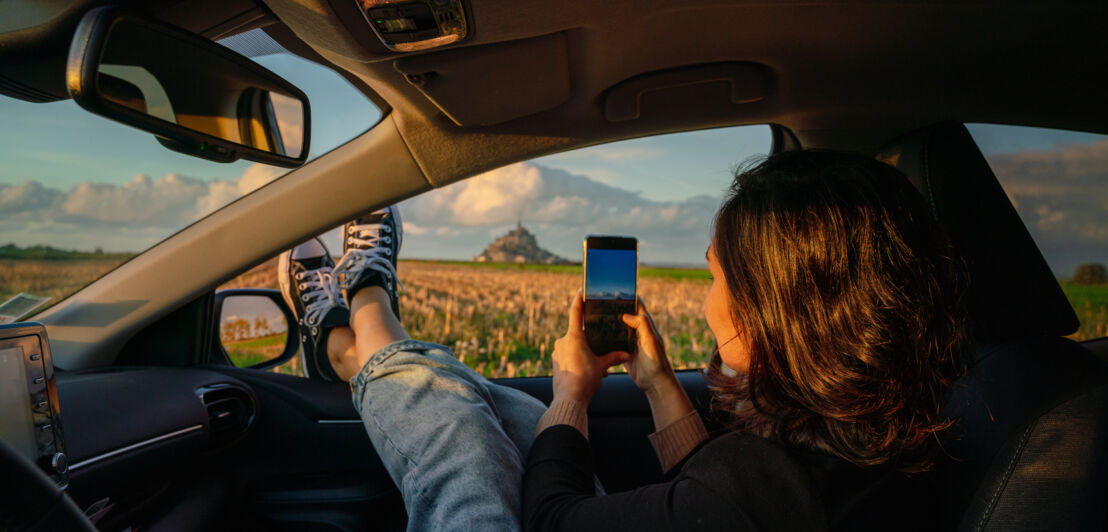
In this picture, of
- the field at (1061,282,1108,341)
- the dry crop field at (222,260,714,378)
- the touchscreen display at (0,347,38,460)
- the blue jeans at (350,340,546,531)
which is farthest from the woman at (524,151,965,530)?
the field at (1061,282,1108,341)

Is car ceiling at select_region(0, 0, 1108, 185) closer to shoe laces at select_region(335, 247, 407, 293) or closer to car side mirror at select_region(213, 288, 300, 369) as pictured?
shoe laces at select_region(335, 247, 407, 293)

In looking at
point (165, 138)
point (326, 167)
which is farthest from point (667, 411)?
point (165, 138)

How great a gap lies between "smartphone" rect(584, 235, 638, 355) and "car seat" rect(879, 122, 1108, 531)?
0.76 m

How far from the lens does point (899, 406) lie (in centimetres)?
100

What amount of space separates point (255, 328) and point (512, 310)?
3.83ft

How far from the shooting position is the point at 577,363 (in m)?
1.47

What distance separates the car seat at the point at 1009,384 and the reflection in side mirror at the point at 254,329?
2372 mm

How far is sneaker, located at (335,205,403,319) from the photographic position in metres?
2.21

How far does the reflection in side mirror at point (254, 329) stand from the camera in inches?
89.3

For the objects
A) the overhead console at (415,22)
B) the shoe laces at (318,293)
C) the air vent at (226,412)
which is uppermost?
the overhead console at (415,22)

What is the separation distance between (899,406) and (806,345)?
21 cm

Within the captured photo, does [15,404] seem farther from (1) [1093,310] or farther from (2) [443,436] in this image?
(1) [1093,310]

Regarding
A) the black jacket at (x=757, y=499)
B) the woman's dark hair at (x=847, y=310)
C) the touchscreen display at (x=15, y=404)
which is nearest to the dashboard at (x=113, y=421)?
the touchscreen display at (x=15, y=404)

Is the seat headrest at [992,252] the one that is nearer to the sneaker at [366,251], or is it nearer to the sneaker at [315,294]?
the sneaker at [366,251]
